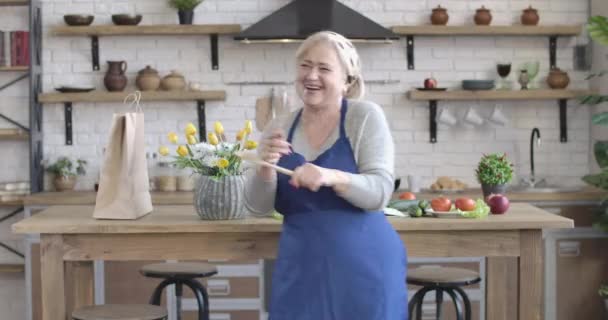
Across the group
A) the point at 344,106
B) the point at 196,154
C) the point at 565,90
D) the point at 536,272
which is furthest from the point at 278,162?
the point at 565,90

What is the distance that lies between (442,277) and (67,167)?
10.2 ft

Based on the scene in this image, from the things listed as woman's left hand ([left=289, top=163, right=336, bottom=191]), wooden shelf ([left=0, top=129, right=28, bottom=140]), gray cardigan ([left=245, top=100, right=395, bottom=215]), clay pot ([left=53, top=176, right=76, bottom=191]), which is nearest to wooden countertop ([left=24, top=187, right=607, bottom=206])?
clay pot ([left=53, top=176, right=76, bottom=191])

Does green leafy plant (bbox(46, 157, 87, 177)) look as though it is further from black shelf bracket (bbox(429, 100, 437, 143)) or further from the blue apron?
the blue apron

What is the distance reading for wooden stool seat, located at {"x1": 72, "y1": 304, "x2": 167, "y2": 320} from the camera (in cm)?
371

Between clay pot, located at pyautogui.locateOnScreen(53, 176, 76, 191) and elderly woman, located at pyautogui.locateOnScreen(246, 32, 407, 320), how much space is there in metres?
3.45

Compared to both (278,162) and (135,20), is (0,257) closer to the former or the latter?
(135,20)

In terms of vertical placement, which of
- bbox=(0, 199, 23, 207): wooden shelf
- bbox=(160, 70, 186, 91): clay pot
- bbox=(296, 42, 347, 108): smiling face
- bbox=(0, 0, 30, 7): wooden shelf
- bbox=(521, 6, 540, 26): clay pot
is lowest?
bbox=(0, 199, 23, 207): wooden shelf

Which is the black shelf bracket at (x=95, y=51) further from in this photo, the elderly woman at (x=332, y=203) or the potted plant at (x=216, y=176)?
the elderly woman at (x=332, y=203)

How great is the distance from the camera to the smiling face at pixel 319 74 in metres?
3.18

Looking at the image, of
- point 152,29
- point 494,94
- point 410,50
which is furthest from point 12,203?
point 494,94

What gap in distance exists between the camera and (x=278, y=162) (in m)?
3.33

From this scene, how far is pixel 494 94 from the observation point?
653 centimetres

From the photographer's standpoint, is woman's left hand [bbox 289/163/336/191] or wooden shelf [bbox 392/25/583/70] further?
wooden shelf [bbox 392/25/583/70]

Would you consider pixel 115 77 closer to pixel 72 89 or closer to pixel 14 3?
pixel 72 89
